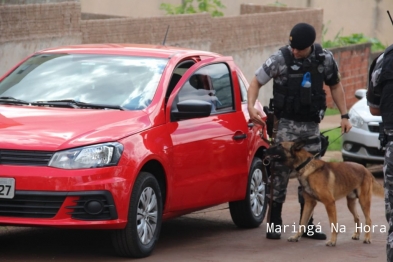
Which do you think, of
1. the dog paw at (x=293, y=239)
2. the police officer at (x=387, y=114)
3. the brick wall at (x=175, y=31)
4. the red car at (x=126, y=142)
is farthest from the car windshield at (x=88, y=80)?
the brick wall at (x=175, y=31)

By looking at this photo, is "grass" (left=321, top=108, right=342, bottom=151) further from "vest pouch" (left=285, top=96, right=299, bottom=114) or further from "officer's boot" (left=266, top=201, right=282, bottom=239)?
"vest pouch" (left=285, top=96, right=299, bottom=114)

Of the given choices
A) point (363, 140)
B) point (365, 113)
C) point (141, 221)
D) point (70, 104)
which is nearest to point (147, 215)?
point (141, 221)

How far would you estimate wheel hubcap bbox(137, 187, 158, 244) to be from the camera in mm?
7445

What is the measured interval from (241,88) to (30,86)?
212 cm

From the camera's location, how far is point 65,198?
700 centimetres

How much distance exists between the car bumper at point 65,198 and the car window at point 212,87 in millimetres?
1378

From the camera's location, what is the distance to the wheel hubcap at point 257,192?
9.30 m

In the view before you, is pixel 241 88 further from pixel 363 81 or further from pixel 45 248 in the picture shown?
pixel 363 81

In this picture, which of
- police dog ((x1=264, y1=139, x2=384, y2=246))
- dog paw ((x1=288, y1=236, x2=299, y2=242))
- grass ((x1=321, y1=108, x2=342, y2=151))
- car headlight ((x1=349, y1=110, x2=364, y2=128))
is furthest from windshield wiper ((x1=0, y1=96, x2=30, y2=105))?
grass ((x1=321, y1=108, x2=342, y2=151))

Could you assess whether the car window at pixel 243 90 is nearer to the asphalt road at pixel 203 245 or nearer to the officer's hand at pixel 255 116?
the officer's hand at pixel 255 116

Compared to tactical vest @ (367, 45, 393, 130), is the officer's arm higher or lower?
lower

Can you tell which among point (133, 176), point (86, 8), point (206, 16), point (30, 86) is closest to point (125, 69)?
point (30, 86)

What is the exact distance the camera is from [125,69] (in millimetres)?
8344

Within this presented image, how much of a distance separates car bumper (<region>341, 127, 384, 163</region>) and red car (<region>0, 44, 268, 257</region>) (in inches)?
160
